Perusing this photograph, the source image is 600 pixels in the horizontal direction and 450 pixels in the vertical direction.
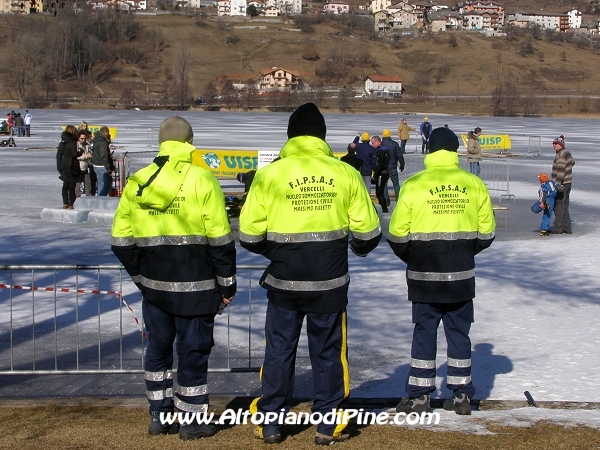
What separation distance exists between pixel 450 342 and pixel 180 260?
6.38 feet

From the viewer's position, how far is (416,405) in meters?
5.79

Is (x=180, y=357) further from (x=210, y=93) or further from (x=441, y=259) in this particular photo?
(x=210, y=93)

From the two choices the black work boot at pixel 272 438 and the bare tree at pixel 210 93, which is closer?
the black work boot at pixel 272 438

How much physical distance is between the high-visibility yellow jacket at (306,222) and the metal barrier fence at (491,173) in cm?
1559

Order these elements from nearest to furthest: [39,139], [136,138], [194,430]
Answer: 1. [194,430]
2. [39,139]
3. [136,138]

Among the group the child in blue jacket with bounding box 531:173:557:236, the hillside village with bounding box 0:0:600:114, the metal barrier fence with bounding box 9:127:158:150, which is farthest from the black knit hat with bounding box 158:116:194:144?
the hillside village with bounding box 0:0:600:114

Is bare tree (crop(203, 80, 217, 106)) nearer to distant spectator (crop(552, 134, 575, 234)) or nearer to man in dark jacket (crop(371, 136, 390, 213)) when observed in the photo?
man in dark jacket (crop(371, 136, 390, 213))

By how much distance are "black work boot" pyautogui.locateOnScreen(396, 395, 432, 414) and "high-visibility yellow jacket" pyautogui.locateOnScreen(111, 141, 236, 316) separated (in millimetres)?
1400

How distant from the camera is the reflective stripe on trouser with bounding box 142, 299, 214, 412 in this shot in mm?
5352

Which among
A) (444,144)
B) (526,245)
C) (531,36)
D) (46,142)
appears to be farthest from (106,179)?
(531,36)

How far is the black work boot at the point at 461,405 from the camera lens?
5801mm

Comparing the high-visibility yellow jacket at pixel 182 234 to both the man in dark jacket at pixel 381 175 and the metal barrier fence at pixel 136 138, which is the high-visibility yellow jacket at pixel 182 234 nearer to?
the man in dark jacket at pixel 381 175

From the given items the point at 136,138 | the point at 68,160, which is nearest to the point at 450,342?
the point at 68,160

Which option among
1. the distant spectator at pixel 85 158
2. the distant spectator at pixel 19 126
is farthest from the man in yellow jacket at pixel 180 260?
the distant spectator at pixel 19 126
